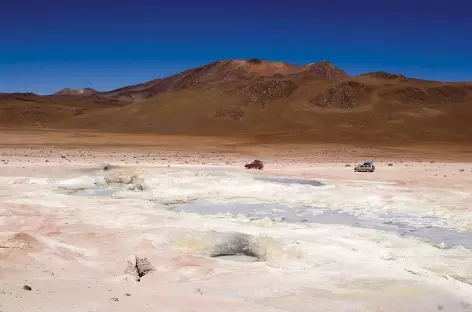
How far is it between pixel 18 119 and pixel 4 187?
10984cm

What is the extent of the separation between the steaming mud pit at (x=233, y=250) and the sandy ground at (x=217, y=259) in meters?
0.03

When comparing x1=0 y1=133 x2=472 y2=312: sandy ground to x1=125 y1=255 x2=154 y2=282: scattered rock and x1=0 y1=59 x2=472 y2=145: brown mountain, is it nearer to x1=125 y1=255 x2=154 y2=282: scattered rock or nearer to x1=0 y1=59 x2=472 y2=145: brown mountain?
x1=125 y1=255 x2=154 y2=282: scattered rock

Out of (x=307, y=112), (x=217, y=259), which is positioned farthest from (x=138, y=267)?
(x=307, y=112)

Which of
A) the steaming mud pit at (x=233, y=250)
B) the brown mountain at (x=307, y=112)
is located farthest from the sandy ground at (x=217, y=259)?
the brown mountain at (x=307, y=112)

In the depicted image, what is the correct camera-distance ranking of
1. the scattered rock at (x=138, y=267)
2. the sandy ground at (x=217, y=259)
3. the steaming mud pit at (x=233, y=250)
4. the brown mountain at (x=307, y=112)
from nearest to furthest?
the sandy ground at (x=217, y=259) → the steaming mud pit at (x=233, y=250) → the scattered rock at (x=138, y=267) → the brown mountain at (x=307, y=112)

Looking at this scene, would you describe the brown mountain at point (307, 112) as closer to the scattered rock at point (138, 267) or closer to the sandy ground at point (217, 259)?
the sandy ground at point (217, 259)

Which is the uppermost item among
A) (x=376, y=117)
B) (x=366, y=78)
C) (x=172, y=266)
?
(x=366, y=78)

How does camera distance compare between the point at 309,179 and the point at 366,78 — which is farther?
the point at 366,78

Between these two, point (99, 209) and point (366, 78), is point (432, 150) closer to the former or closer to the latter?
point (99, 209)

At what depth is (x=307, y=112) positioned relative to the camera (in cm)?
10200

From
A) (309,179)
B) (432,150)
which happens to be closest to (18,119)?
(432,150)

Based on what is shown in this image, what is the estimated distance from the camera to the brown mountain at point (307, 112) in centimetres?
8606

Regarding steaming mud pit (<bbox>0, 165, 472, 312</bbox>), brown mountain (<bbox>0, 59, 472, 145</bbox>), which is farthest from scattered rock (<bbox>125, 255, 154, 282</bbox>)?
brown mountain (<bbox>0, 59, 472, 145</bbox>)

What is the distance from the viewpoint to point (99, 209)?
15320 millimetres
